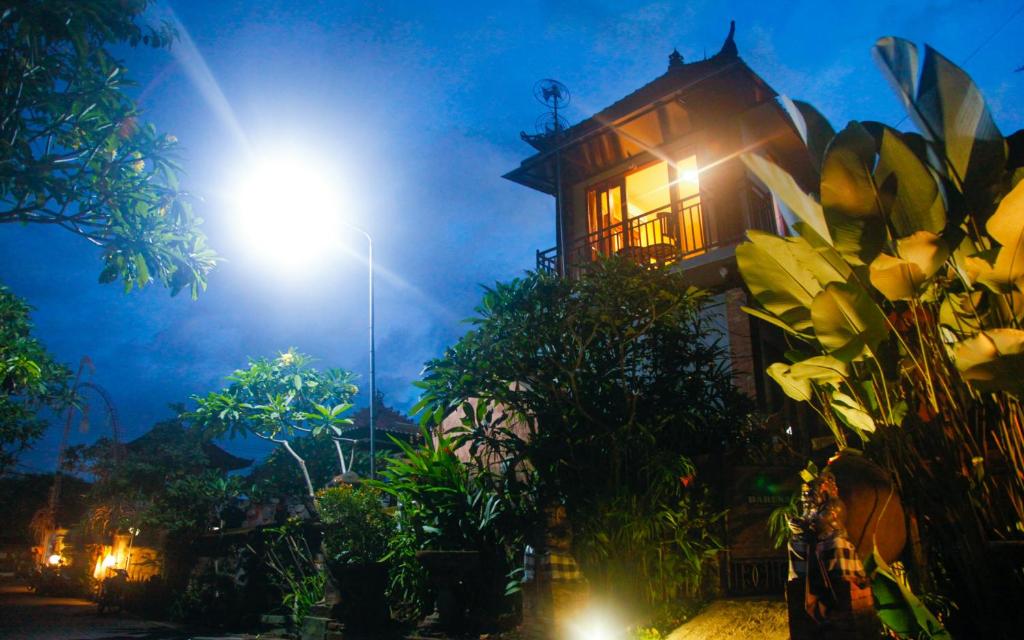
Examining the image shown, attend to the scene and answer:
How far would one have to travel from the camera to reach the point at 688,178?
460 inches

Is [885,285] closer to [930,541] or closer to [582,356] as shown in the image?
[930,541]

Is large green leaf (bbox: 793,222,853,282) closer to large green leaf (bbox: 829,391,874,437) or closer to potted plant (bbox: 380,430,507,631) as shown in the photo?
large green leaf (bbox: 829,391,874,437)

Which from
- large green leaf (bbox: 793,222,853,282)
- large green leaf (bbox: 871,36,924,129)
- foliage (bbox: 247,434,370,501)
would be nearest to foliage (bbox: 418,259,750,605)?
large green leaf (bbox: 793,222,853,282)

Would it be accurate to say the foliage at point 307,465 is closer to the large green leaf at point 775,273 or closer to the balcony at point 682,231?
the balcony at point 682,231

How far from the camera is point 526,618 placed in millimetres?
5047

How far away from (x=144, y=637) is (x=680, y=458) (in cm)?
949

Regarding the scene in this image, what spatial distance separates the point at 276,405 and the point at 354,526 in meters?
4.68

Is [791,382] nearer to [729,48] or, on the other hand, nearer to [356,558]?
[356,558]

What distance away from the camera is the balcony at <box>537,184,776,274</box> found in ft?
34.5

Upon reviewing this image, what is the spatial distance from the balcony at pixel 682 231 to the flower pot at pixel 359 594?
5334 millimetres

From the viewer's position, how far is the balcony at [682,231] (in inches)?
414

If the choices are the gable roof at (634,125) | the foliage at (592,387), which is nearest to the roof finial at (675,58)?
the gable roof at (634,125)

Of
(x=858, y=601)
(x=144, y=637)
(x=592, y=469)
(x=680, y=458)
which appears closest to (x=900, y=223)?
(x=858, y=601)

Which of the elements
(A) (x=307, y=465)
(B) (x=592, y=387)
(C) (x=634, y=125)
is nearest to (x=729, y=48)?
(C) (x=634, y=125)
